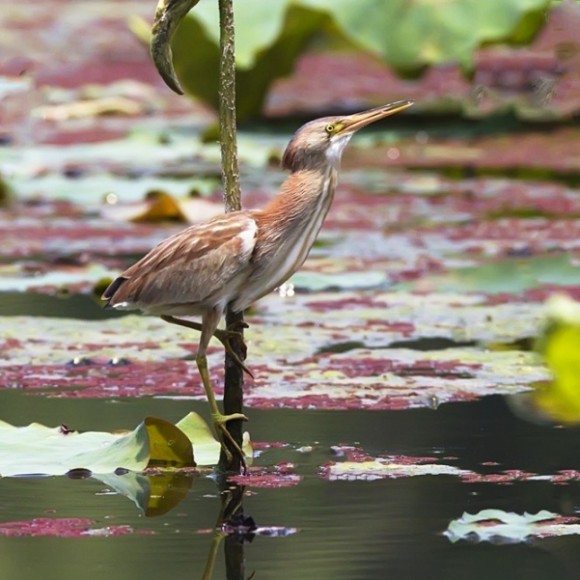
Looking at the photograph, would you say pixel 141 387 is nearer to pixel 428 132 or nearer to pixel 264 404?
pixel 264 404

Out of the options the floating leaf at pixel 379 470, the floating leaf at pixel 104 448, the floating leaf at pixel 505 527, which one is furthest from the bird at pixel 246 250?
the floating leaf at pixel 505 527

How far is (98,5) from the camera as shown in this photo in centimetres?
1498

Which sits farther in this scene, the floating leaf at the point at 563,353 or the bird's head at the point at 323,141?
the bird's head at the point at 323,141

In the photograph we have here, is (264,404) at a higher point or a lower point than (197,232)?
lower

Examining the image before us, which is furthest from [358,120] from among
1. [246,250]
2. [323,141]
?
[246,250]

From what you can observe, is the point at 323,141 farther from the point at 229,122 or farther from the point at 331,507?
the point at 331,507

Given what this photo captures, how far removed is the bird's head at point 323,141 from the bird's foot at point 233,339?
0.36m

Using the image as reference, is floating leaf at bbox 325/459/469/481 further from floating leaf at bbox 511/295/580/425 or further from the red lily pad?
floating leaf at bbox 511/295/580/425

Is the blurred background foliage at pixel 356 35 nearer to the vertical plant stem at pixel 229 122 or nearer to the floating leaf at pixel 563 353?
the vertical plant stem at pixel 229 122

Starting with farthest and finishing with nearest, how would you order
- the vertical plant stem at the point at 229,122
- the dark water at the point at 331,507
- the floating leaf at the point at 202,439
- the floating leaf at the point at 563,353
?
the floating leaf at the point at 202,439
the vertical plant stem at the point at 229,122
the dark water at the point at 331,507
the floating leaf at the point at 563,353

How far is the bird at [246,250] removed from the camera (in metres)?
3.43

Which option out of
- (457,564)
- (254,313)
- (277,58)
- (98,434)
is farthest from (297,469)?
(277,58)

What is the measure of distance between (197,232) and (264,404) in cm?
86

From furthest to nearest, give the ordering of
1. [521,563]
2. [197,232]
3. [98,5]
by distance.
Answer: [98,5]
[197,232]
[521,563]
